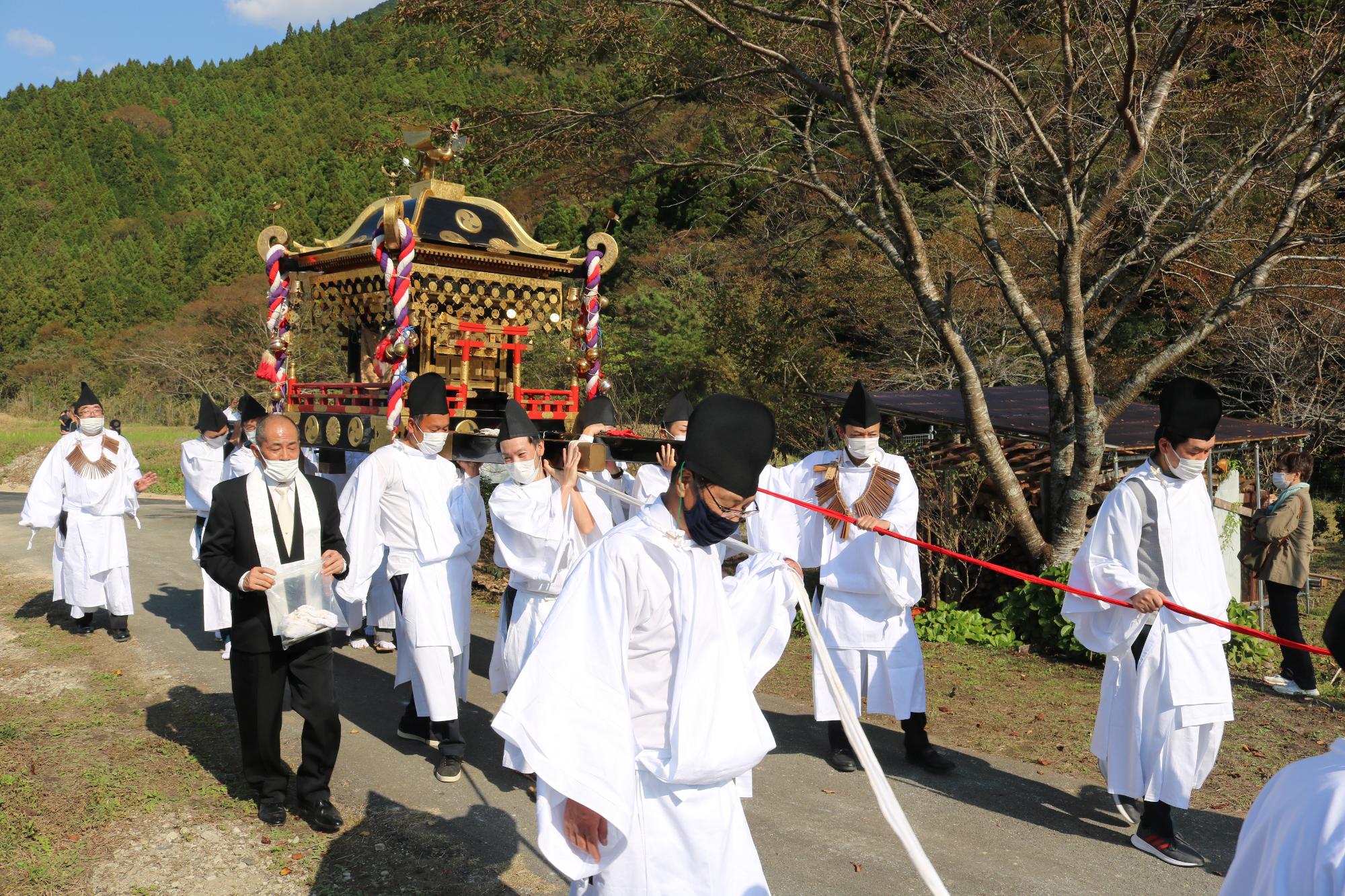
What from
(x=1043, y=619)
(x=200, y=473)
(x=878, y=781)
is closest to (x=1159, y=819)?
(x=878, y=781)

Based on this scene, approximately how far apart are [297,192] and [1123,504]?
Answer: 49811 millimetres

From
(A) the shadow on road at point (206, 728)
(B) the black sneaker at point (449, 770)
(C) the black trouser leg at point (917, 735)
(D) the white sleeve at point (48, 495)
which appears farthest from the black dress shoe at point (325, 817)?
(D) the white sleeve at point (48, 495)

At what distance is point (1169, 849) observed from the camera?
185 inches

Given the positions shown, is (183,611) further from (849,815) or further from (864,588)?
(849,815)

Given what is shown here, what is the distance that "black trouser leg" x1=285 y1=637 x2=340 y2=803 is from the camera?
4.86 meters

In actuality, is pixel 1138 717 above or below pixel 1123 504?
below

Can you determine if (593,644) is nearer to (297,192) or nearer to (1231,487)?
(1231,487)

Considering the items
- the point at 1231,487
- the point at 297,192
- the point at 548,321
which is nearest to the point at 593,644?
the point at 548,321

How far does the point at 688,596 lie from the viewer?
2869mm

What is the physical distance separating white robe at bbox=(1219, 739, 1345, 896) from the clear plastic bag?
3.92 m

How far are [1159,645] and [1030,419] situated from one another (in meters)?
5.67

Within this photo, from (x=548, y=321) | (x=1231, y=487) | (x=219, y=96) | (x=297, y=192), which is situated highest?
(x=219, y=96)

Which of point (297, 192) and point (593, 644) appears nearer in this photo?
point (593, 644)

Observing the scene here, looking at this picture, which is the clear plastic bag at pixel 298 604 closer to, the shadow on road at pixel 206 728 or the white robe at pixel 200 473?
the shadow on road at pixel 206 728
